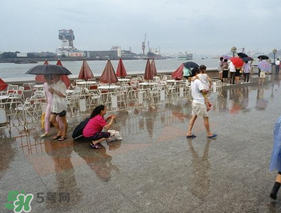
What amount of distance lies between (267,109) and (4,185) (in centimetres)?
813

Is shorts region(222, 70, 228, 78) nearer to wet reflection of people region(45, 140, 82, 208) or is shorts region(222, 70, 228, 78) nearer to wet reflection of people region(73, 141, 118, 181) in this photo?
wet reflection of people region(73, 141, 118, 181)

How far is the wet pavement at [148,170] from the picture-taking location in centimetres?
311

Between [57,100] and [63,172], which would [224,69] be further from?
[63,172]

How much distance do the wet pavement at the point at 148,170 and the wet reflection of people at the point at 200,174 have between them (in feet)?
0.04

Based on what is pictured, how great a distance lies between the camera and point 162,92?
30.2 ft

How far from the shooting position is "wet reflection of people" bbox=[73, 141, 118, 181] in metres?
3.98

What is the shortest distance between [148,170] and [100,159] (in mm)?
1015

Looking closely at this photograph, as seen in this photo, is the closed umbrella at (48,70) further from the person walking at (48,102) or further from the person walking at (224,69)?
the person walking at (224,69)

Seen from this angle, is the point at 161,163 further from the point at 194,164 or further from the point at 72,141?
the point at 72,141

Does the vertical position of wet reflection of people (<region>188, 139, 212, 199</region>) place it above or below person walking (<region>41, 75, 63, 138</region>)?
below

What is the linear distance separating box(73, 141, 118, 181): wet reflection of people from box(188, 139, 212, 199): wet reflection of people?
1.30 metres

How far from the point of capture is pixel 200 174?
383 cm

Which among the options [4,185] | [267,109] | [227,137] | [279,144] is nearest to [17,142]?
[4,185]

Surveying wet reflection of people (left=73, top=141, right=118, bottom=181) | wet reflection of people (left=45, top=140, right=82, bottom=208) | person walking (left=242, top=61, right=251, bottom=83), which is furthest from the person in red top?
person walking (left=242, top=61, right=251, bottom=83)
